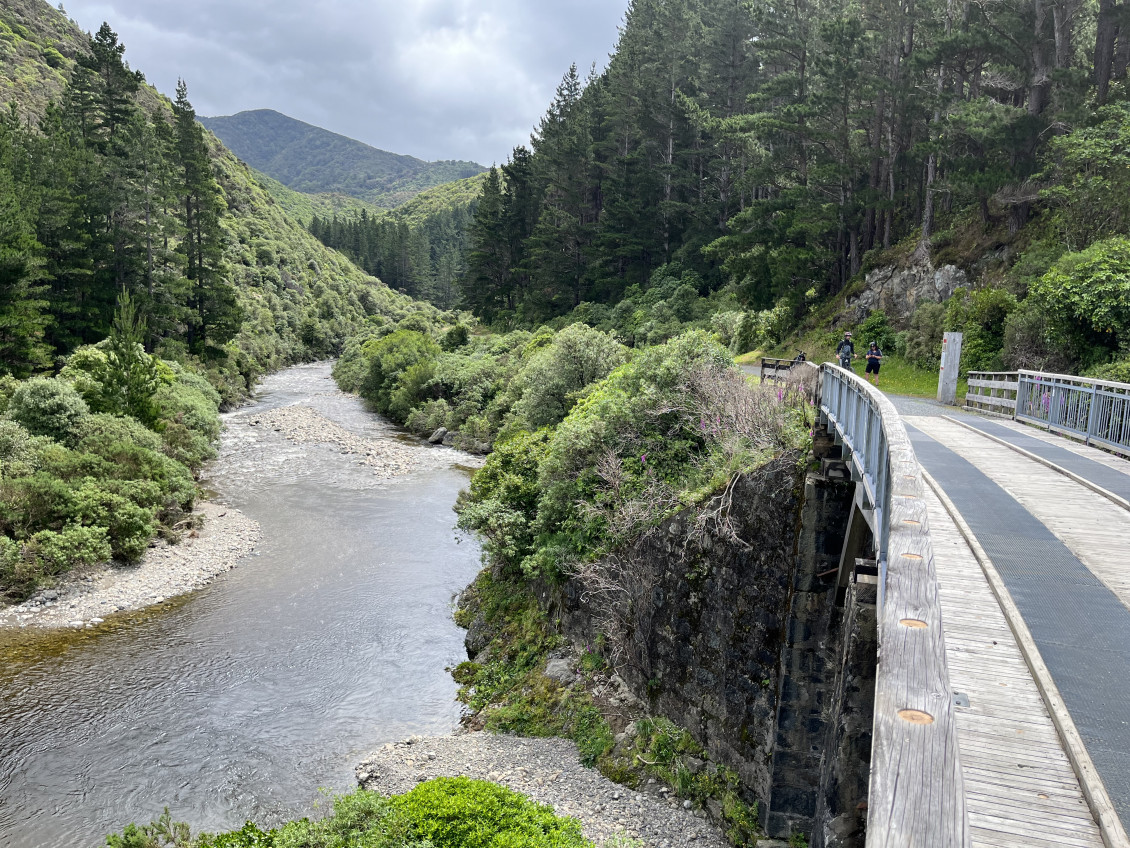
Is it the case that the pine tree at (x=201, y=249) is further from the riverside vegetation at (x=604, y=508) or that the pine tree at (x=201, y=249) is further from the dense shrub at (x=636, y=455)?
the dense shrub at (x=636, y=455)

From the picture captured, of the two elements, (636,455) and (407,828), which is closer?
(407,828)

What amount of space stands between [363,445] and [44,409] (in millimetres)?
15039

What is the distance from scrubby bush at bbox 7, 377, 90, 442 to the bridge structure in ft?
90.5

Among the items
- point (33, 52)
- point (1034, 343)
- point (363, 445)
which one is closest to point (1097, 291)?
point (1034, 343)

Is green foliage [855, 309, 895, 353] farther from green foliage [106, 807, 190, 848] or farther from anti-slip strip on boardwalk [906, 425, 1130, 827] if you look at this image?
green foliage [106, 807, 190, 848]

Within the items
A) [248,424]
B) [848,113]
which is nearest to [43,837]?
[248,424]

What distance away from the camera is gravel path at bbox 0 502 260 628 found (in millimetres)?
18359

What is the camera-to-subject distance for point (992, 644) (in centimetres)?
558

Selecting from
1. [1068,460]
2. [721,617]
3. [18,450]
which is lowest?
[721,617]

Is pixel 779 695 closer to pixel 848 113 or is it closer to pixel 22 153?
pixel 848 113

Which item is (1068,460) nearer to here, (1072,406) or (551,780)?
(1072,406)

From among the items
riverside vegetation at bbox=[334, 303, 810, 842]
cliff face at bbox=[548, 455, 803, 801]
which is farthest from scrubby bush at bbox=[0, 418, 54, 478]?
cliff face at bbox=[548, 455, 803, 801]

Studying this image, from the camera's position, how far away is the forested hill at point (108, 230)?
34.3 m

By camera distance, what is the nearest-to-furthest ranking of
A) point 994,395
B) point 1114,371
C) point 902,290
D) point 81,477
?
point 1114,371 → point 994,395 → point 81,477 → point 902,290
